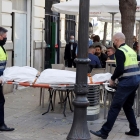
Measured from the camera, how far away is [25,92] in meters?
11.9

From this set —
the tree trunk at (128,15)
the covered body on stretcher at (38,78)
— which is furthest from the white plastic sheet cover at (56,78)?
the tree trunk at (128,15)

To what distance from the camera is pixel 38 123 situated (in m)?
7.67

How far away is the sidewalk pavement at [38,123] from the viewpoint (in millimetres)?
6719

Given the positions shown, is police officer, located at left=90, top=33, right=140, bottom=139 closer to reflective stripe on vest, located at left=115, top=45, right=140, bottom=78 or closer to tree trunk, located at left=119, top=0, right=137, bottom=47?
reflective stripe on vest, located at left=115, top=45, right=140, bottom=78

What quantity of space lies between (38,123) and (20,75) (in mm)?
1135

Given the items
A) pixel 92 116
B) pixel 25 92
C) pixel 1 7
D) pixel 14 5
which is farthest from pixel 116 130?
pixel 14 5

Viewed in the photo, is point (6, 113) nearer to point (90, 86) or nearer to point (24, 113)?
point (24, 113)

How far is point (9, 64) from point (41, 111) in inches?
144

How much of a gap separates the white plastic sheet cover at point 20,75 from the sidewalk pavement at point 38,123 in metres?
0.93

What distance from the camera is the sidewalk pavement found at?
672cm

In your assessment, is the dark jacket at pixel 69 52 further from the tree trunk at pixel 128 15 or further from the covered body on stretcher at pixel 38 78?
the covered body on stretcher at pixel 38 78

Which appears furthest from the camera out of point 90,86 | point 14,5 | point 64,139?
point 14,5

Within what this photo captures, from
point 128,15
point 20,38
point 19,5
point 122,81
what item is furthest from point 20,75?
point 19,5

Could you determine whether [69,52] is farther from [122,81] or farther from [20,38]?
[122,81]
